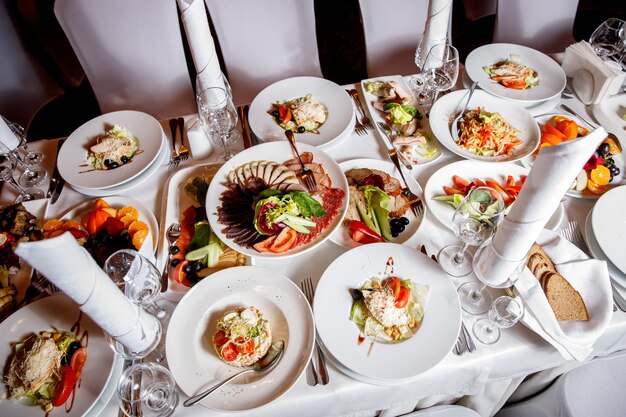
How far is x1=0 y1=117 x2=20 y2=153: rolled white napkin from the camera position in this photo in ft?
5.96

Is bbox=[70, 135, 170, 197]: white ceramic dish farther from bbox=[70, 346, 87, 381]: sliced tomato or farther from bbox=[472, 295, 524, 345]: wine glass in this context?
bbox=[472, 295, 524, 345]: wine glass

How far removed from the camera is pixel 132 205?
69.6 inches

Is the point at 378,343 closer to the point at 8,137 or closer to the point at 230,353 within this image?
the point at 230,353

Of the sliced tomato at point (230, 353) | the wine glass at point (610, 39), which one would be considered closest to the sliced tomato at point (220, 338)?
the sliced tomato at point (230, 353)

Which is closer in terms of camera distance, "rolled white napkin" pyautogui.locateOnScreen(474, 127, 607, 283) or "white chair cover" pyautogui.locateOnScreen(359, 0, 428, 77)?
"rolled white napkin" pyautogui.locateOnScreen(474, 127, 607, 283)

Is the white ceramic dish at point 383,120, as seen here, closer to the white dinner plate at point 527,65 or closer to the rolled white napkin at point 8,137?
the white dinner plate at point 527,65

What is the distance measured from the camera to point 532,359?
1458mm

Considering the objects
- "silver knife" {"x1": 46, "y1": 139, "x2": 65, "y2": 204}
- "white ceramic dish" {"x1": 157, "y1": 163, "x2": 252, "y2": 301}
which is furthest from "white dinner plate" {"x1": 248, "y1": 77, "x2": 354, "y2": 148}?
"silver knife" {"x1": 46, "y1": 139, "x2": 65, "y2": 204}

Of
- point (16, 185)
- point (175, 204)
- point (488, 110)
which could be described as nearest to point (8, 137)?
point (16, 185)

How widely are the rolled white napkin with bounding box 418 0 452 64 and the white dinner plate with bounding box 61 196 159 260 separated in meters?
1.53

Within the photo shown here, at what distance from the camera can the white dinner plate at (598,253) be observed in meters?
1.53

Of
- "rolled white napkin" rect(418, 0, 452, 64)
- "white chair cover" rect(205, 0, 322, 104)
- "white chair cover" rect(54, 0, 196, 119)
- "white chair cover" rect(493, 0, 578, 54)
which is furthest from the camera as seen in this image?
"white chair cover" rect(493, 0, 578, 54)

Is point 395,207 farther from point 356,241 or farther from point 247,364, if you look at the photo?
point 247,364

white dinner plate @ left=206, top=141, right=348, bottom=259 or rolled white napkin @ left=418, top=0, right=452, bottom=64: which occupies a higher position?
rolled white napkin @ left=418, top=0, right=452, bottom=64
